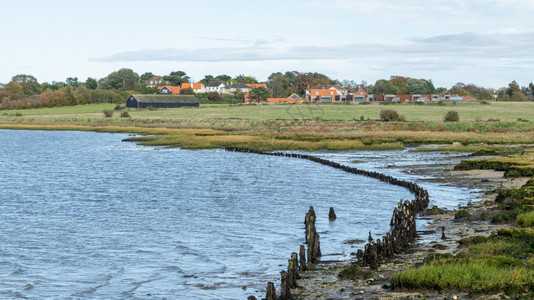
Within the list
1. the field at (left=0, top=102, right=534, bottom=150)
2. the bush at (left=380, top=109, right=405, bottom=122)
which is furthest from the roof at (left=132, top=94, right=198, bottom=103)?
the bush at (left=380, top=109, right=405, bottom=122)

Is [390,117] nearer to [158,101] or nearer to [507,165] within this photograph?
[507,165]

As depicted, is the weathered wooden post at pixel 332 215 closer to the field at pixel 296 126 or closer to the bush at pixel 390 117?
the field at pixel 296 126

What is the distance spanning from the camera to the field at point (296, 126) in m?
88.6

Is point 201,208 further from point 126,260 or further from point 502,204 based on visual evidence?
point 502,204

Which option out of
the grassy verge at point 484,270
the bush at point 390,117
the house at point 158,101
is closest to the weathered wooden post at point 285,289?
the grassy verge at point 484,270

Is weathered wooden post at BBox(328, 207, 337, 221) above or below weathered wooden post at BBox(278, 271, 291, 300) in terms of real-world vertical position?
below

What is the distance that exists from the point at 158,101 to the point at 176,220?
145344mm

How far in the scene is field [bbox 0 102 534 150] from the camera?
88562 millimetres

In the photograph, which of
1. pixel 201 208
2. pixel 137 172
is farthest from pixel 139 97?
pixel 201 208

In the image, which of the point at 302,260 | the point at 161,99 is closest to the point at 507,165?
the point at 302,260

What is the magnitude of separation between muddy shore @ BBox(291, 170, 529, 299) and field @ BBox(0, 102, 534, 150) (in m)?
48.1

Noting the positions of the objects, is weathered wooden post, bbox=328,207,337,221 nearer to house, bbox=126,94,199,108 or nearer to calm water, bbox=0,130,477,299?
calm water, bbox=0,130,477,299

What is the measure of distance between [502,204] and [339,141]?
5184 cm

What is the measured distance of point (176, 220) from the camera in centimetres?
3562
